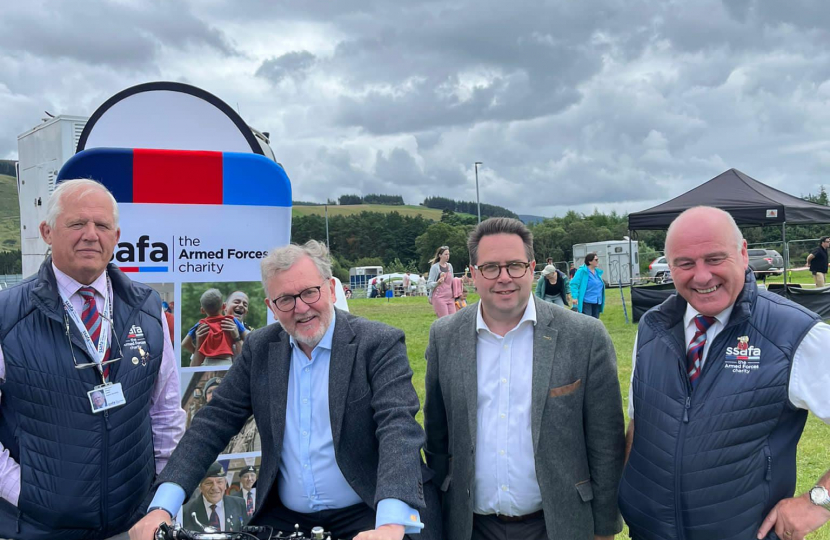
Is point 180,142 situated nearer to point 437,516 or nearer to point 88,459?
point 88,459

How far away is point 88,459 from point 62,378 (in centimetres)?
32

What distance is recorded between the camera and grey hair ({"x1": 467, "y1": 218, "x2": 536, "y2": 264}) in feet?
8.37

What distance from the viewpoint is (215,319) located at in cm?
328

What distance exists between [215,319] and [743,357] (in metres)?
2.47

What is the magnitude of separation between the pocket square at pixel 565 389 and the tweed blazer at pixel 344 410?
54cm

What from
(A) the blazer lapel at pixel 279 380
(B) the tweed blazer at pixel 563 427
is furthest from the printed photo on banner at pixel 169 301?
(B) the tweed blazer at pixel 563 427

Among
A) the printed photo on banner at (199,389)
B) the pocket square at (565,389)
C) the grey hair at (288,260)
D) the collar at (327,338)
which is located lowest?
the printed photo on banner at (199,389)

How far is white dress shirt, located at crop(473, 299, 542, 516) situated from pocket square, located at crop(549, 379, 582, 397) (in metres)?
0.10

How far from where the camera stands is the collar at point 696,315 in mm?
2186

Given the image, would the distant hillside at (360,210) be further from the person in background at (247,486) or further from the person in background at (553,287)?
the person in background at (247,486)

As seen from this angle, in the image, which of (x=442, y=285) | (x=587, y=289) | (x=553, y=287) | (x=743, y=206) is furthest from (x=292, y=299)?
(x=743, y=206)

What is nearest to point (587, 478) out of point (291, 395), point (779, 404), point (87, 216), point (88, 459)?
point (779, 404)

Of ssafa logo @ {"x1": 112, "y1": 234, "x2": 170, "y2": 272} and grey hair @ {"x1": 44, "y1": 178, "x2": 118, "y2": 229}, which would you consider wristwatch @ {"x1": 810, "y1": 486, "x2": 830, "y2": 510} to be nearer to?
grey hair @ {"x1": 44, "y1": 178, "x2": 118, "y2": 229}

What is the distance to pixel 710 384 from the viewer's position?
2117mm
